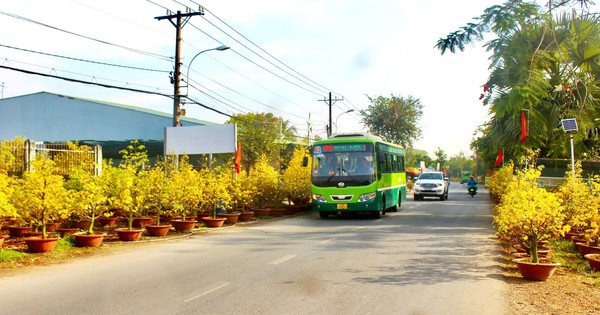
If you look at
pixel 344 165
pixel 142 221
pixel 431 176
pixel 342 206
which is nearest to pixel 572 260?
pixel 342 206

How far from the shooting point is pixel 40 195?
11164 mm

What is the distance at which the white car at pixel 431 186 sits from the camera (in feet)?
109

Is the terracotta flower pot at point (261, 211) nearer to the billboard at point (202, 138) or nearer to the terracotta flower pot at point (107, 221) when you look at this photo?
the billboard at point (202, 138)

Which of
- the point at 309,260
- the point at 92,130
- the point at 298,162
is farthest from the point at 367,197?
the point at 92,130

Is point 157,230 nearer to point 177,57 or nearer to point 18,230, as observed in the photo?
point 18,230

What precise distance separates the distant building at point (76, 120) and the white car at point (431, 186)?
56.6 feet

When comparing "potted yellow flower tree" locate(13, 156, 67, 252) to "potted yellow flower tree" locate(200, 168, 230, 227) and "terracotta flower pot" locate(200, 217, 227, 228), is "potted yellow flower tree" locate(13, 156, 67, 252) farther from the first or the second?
"terracotta flower pot" locate(200, 217, 227, 228)

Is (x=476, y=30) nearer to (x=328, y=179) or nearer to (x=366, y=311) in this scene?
(x=328, y=179)

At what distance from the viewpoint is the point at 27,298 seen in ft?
23.5

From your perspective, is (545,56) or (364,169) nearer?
(545,56)

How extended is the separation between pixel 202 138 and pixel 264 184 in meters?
3.30

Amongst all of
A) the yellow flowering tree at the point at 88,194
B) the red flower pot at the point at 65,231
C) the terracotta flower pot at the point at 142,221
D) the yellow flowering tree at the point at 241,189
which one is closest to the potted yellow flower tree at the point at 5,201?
the yellow flowering tree at the point at 88,194

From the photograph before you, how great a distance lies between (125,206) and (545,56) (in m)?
12.7

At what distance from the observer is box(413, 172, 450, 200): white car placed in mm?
33312
